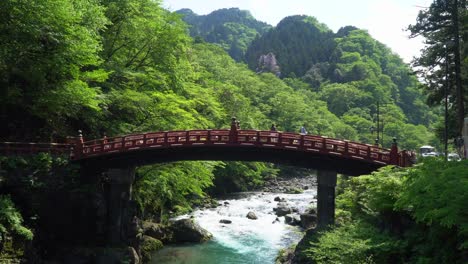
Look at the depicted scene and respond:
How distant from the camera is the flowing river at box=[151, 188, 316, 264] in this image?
28344 millimetres

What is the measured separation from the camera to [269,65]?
13500 cm

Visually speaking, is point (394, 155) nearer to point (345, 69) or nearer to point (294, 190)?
point (294, 190)

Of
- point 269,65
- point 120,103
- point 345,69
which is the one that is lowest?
point 120,103

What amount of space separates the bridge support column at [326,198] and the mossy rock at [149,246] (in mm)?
11102

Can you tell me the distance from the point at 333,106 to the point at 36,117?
9092 centimetres

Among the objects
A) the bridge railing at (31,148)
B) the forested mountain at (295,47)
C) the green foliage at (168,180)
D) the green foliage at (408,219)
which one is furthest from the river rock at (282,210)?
the forested mountain at (295,47)

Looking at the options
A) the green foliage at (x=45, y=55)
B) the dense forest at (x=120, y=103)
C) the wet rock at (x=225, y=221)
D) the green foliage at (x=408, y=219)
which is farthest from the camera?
the wet rock at (x=225, y=221)

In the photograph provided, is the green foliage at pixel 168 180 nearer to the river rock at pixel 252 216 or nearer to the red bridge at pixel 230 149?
the red bridge at pixel 230 149

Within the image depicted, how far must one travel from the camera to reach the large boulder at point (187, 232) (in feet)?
102

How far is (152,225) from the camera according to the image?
31.5m

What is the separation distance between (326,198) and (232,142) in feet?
21.8

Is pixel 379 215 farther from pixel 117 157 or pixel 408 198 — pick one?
pixel 117 157

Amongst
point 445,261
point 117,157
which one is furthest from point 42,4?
point 445,261

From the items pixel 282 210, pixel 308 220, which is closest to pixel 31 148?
pixel 308 220
